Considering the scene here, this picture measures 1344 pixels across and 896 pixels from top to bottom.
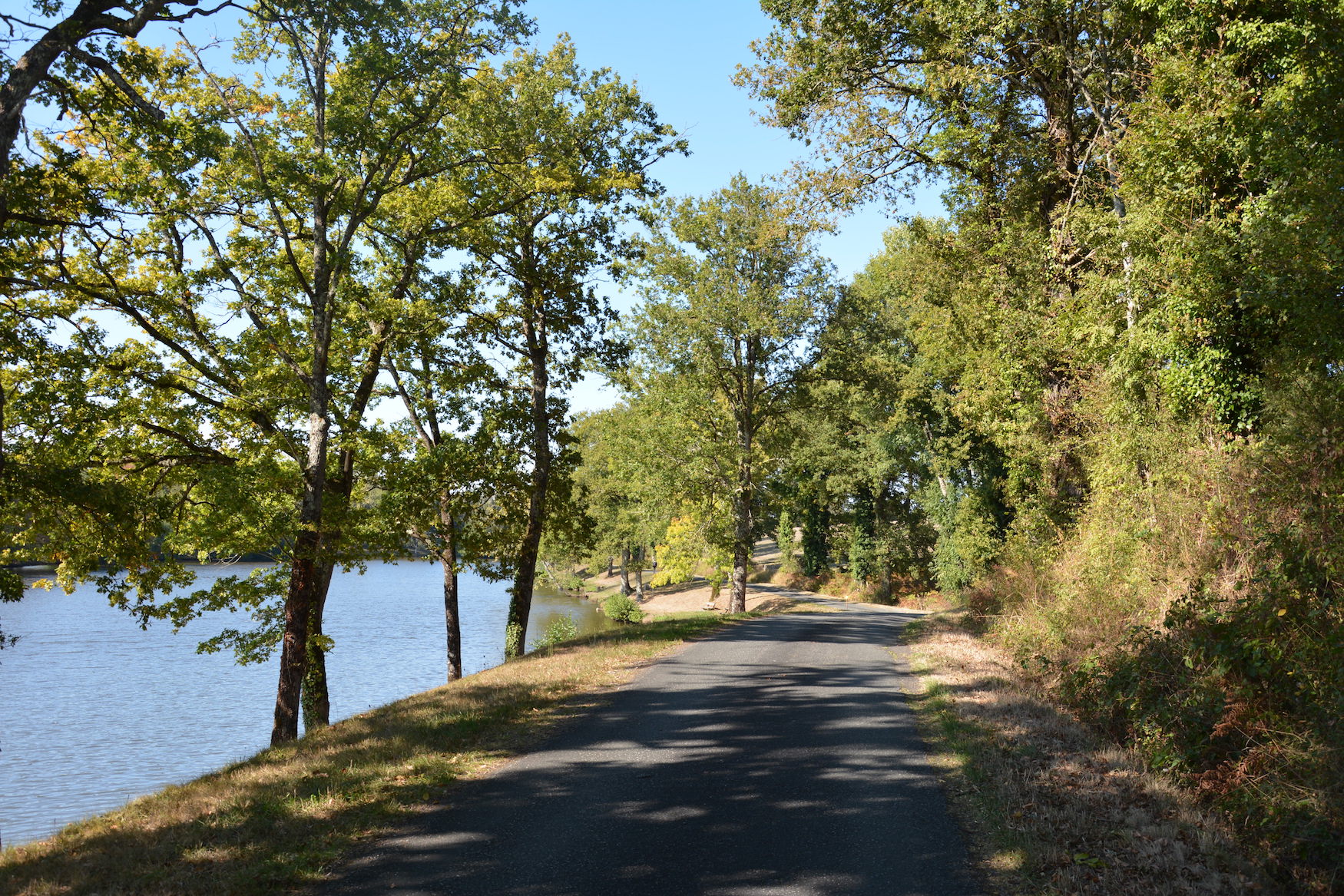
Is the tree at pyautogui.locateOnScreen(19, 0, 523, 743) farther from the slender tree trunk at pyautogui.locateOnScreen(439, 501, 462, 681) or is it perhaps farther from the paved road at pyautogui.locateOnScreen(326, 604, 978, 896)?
the paved road at pyautogui.locateOnScreen(326, 604, 978, 896)

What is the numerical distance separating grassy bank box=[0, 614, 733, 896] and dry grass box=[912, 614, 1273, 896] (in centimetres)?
481

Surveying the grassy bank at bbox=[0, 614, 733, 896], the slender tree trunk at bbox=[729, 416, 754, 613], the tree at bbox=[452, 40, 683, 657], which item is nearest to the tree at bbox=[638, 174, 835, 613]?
the slender tree trunk at bbox=[729, 416, 754, 613]

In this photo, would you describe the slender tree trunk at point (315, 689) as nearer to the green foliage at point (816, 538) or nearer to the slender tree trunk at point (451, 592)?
the slender tree trunk at point (451, 592)

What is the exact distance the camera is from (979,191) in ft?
61.5

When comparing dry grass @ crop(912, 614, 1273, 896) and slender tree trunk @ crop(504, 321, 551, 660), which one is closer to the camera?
dry grass @ crop(912, 614, 1273, 896)

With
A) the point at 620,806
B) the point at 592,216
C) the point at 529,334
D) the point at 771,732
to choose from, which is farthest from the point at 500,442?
the point at 620,806

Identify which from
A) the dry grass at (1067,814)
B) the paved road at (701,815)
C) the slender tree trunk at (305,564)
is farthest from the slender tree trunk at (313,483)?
the dry grass at (1067,814)

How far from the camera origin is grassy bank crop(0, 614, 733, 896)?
566 centimetres

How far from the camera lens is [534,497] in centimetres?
1947

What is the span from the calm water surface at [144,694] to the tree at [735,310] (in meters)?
12.7

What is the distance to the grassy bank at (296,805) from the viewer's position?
566 cm

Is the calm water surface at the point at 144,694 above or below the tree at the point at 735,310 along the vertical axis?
below

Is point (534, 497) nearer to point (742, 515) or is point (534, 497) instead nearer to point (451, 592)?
point (451, 592)

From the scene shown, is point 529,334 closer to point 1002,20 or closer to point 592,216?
point 592,216
